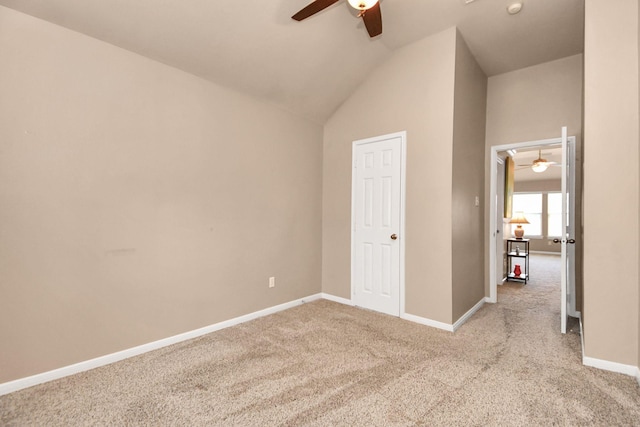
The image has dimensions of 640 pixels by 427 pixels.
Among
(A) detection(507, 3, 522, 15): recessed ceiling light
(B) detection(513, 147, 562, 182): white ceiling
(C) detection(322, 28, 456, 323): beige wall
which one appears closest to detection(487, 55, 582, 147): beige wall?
(A) detection(507, 3, 522, 15): recessed ceiling light

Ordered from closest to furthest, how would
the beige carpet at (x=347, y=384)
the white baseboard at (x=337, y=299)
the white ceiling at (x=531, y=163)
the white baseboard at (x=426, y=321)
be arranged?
1. the beige carpet at (x=347, y=384)
2. the white baseboard at (x=426, y=321)
3. the white baseboard at (x=337, y=299)
4. the white ceiling at (x=531, y=163)

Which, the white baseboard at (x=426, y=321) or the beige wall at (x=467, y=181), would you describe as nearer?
the white baseboard at (x=426, y=321)

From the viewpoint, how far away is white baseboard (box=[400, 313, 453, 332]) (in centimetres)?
329

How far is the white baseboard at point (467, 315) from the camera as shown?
11.0 feet

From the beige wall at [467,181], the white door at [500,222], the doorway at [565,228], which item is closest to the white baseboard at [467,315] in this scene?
the beige wall at [467,181]

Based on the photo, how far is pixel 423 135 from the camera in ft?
11.5

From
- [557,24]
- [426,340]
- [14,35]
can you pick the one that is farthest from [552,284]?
[14,35]

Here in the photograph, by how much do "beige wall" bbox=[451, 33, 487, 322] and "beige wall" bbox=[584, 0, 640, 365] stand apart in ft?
3.61

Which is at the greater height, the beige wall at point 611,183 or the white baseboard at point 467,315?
the beige wall at point 611,183

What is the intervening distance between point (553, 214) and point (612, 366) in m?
9.34

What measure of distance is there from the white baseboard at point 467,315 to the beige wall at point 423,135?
15cm

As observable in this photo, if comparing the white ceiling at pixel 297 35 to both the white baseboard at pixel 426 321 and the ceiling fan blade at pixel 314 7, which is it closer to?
the ceiling fan blade at pixel 314 7

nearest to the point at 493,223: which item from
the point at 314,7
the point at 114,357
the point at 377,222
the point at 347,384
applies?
the point at 377,222

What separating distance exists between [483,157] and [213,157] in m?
3.61
